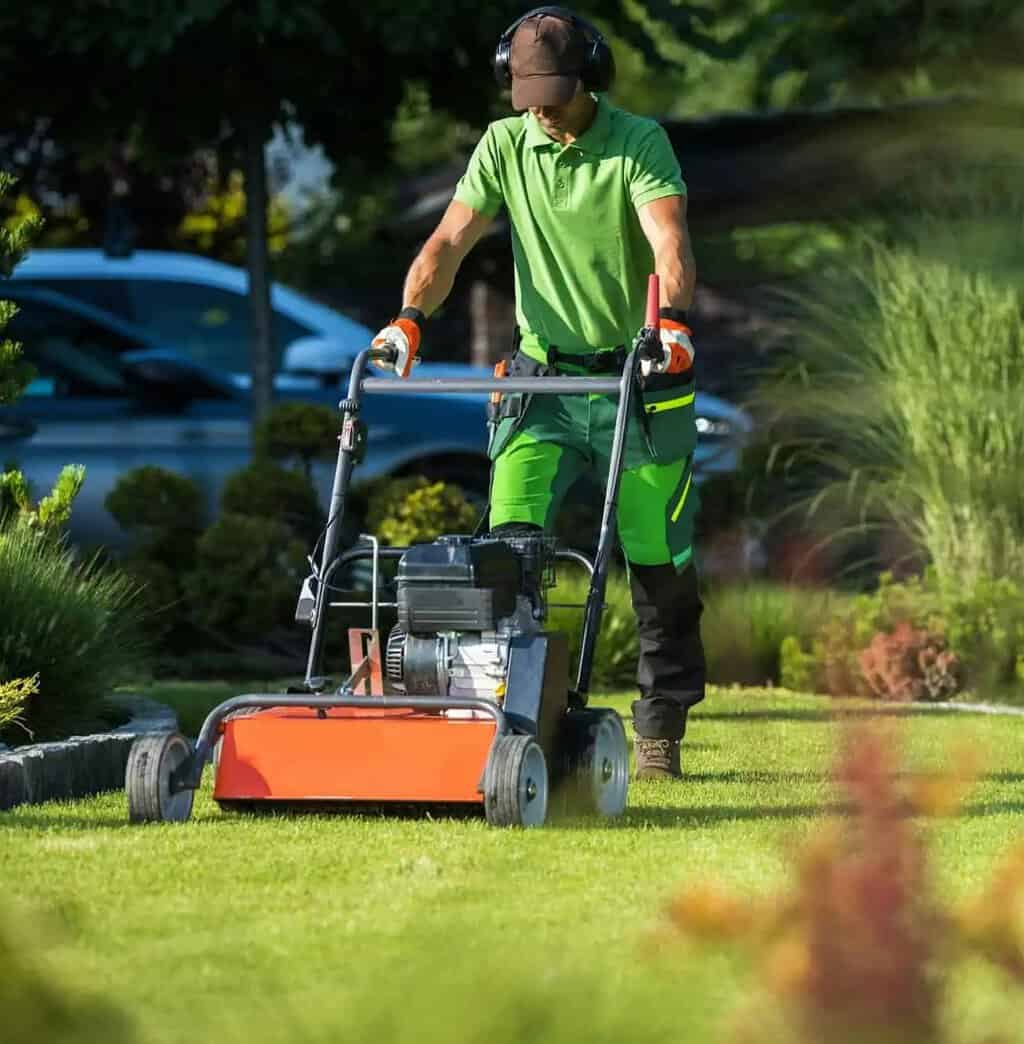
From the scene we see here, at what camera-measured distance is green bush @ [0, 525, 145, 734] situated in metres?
6.23

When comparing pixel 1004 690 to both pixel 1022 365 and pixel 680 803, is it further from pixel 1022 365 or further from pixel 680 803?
pixel 680 803

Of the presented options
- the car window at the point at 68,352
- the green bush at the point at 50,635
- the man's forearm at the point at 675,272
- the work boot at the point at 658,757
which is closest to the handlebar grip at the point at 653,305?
the man's forearm at the point at 675,272

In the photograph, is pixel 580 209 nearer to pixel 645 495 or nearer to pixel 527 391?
pixel 527 391

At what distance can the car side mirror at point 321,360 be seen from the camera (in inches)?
438

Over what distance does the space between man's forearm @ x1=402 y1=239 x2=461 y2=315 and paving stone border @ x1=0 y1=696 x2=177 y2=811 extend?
1.27 m

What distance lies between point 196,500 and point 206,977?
6273 mm

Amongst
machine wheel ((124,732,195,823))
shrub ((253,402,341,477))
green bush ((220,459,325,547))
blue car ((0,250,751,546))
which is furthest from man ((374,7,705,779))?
blue car ((0,250,751,546))

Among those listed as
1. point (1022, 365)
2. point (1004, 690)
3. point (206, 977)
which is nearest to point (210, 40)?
point (1022, 365)

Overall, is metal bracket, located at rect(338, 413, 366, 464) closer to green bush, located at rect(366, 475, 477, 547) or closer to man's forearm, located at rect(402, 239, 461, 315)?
man's forearm, located at rect(402, 239, 461, 315)

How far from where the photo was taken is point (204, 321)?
11789 millimetres

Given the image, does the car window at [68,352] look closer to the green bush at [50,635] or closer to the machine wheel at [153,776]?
the green bush at [50,635]

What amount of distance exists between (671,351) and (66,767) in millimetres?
1700

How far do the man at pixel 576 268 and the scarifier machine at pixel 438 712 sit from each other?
0.36 meters

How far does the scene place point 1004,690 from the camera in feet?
28.3
